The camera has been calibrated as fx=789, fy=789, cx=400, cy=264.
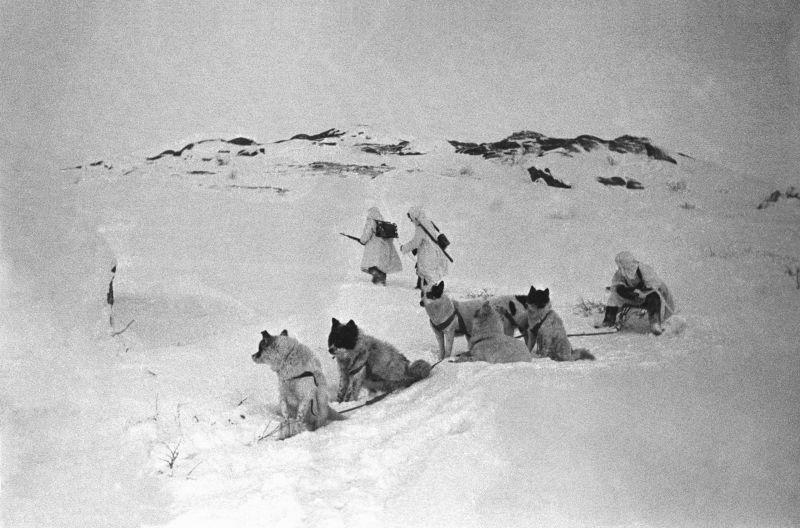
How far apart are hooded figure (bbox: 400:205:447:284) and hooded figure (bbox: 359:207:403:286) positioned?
0.07 meters

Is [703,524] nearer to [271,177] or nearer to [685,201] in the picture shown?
[685,201]

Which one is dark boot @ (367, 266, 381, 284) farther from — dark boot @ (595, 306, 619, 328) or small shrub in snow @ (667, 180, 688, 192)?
small shrub in snow @ (667, 180, 688, 192)

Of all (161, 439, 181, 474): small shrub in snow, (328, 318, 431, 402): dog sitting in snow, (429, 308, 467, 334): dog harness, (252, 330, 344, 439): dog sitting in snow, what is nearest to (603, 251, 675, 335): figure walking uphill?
(429, 308, 467, 334): dog harness

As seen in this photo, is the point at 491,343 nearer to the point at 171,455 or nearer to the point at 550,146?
the point at 550,146

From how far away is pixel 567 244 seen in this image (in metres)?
3.87

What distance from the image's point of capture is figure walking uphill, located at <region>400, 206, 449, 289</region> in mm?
3818

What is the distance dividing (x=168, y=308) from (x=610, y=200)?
218 centimetres

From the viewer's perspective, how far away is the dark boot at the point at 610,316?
3.78m

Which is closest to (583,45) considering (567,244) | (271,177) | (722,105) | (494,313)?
(722,105)

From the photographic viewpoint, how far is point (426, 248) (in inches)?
150

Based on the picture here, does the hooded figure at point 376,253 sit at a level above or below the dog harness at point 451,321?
above

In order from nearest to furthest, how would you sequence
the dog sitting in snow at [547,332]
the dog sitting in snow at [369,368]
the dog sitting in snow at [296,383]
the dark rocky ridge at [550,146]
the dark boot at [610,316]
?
the dog sitting in snow at [296,383] < the dog sitting in snow at [369,368] < the dog sitting in snow at [547,332] < the dark boot at [610,316] < the dark rocky ridge at [550,146]

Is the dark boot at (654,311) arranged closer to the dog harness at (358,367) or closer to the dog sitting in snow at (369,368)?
the dog sitting in snow at (369,368)

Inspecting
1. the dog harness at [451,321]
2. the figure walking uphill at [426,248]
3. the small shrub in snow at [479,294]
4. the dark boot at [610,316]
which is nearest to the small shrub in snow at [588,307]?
the dark boot at [610,316]
